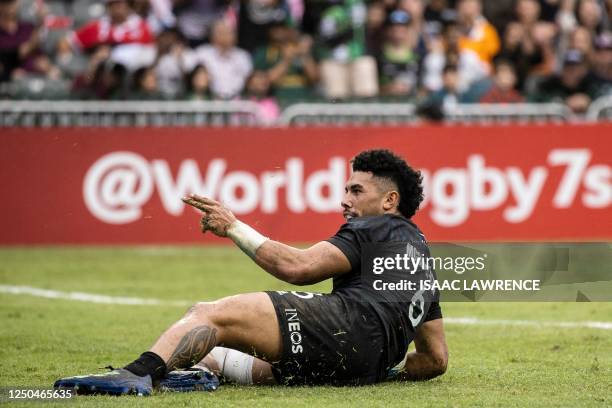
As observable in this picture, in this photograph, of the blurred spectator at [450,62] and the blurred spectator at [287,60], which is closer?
the blurred spectator at [287,60]

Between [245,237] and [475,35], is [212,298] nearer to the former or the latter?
[245,237]

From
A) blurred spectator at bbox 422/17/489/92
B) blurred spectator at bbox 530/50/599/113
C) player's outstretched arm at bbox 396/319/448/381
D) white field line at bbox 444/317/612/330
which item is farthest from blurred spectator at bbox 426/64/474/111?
player's outstretched arm at bbox 396/319/448/381

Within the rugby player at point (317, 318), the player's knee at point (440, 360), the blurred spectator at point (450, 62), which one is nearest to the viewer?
the rugby player at point (317, 318)

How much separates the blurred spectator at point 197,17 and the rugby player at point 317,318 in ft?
40.8

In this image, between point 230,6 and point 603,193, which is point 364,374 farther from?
point 230,6

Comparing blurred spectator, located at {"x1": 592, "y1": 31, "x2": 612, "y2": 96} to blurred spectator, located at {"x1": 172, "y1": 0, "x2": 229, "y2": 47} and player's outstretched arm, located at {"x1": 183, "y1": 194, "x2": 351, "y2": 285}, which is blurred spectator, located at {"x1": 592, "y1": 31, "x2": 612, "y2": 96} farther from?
player's outstretched arm, located at {"x1": 183, "y1": 194, "x2": 351, "y2": 285}

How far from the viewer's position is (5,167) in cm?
1695

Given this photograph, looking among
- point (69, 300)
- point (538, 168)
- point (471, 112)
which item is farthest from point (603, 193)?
point (69, 300)

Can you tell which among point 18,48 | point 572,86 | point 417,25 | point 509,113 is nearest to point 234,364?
point 509,113

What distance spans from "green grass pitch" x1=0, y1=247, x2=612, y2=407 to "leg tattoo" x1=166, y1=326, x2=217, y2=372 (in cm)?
22

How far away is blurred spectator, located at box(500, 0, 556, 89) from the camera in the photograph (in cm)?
2008

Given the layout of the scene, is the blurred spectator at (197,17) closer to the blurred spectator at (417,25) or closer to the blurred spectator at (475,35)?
the blurred spectator at (417,25)

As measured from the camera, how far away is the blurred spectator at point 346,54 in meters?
19.0

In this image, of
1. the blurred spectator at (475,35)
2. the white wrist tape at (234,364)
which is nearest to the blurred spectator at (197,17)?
the blurred spectator at (475,35)
